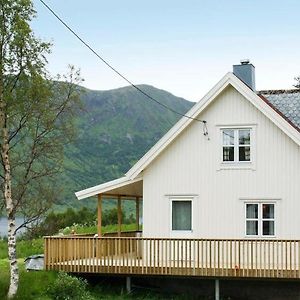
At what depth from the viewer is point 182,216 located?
28297 mm

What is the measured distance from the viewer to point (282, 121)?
26562 mm

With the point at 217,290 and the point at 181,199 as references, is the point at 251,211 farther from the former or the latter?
the point at 217,290

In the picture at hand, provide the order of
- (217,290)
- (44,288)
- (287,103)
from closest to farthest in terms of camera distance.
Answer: (44,288) < (217,290) < (287,103)

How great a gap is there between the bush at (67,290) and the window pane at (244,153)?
7487 millimetres

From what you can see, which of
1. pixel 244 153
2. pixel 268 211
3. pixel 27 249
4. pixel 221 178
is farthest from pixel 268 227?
pixel 27 249

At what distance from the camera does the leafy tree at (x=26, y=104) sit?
23.9 metres

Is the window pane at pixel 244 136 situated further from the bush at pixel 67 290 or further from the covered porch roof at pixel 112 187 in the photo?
the bush at pixel 67 290

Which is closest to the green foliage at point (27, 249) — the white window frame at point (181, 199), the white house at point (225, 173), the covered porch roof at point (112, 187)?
the covered porch roof at point (112, 187)

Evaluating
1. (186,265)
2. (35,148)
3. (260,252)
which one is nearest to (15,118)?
(35,148)

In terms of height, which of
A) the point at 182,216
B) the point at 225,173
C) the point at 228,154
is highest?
the point at 228,154

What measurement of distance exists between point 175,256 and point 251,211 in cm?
325

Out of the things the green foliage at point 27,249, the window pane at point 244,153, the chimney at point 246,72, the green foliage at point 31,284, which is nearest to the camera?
the green foliage at point 31,284

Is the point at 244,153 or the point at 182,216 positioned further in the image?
the point at 182,216

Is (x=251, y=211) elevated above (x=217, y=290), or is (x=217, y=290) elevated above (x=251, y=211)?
(x=251, y=211)
